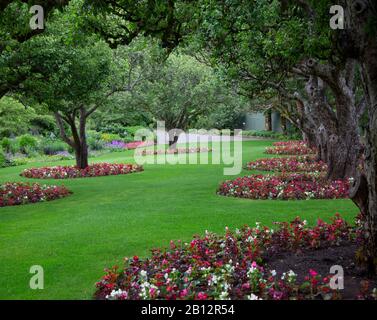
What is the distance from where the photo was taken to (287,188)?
12.9 m

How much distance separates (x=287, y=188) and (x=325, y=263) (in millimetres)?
6674

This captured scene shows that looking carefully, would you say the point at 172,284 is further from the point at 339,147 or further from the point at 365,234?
the point at 339,147

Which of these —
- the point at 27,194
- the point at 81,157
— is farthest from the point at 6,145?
the point at 27,194

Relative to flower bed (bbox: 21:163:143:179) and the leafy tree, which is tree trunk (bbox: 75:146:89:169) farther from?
the leafy tree

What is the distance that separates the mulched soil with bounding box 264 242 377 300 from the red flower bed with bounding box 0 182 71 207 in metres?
8.85

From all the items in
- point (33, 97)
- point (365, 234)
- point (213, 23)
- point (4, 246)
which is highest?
point (213, 23)

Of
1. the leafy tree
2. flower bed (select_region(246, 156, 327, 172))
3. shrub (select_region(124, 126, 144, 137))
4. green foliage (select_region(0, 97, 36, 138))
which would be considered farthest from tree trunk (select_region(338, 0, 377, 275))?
shrub (select_region(124, 126, 144, 137))

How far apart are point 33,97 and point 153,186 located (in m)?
5.12

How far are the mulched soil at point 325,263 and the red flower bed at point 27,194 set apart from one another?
885cm

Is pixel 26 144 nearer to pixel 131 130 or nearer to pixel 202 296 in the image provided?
pixel 131 130

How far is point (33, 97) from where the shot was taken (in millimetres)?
12469

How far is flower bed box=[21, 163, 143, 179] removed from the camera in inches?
772
